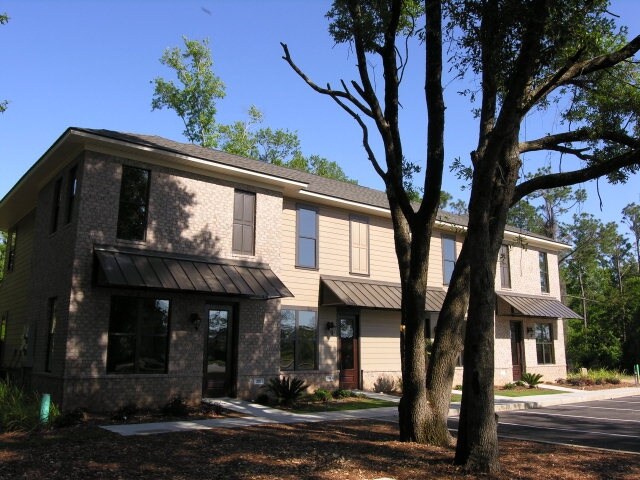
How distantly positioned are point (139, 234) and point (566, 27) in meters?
11.1

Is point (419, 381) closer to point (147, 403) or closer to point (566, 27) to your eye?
point (566, 27)

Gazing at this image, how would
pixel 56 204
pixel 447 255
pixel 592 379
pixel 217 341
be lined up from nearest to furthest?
pixel 217 341 < pixel 56 204 < pixel 447 255 < pixel 592 379

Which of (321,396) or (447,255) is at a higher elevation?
(447,255)

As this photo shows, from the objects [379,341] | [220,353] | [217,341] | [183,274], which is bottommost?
[220,353]

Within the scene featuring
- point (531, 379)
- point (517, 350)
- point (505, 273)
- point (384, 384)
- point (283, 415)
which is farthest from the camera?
point (505, 273)

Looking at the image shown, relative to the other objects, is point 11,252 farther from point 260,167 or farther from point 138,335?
point 138,335

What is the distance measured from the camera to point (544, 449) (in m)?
10.0

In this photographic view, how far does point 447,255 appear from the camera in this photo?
78.5 ft

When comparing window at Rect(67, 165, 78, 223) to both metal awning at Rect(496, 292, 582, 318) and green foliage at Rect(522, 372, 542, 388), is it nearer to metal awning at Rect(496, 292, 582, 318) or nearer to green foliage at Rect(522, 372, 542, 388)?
metal awning at Rect(496, 292, 582, 318)

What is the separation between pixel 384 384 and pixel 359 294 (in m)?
3.85

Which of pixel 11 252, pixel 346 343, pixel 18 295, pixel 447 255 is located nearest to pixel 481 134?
pixel 346 343

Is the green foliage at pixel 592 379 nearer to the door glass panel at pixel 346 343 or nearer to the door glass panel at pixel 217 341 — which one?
the door glass panel at pixel 346 343

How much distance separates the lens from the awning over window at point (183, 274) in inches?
532

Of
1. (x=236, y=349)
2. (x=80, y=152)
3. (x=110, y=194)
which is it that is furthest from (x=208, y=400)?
(x=80, y=152)
